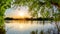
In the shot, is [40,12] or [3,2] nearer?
[3,2]

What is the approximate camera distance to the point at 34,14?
7441mm

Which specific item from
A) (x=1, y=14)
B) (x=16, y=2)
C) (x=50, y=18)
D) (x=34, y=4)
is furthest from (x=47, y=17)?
(x=1, y=14)

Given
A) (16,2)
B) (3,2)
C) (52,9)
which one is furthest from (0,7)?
(52,9)

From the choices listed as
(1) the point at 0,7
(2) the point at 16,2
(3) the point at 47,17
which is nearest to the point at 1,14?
(1) the point at 0,7

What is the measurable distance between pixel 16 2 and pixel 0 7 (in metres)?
2.04

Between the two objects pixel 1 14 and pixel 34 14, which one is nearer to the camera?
pixel 1 14

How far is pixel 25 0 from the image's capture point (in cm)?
731

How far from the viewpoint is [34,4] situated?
7.29m

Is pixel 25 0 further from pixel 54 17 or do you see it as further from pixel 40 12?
pixel 54 17

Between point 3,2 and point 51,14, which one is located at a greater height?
point 3,2

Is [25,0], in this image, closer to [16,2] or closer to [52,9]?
[16,2]

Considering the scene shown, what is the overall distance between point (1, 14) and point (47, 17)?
8.26 feet

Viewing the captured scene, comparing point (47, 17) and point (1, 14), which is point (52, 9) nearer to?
point (47, 17)

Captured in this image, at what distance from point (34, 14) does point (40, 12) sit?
0.27 metres
